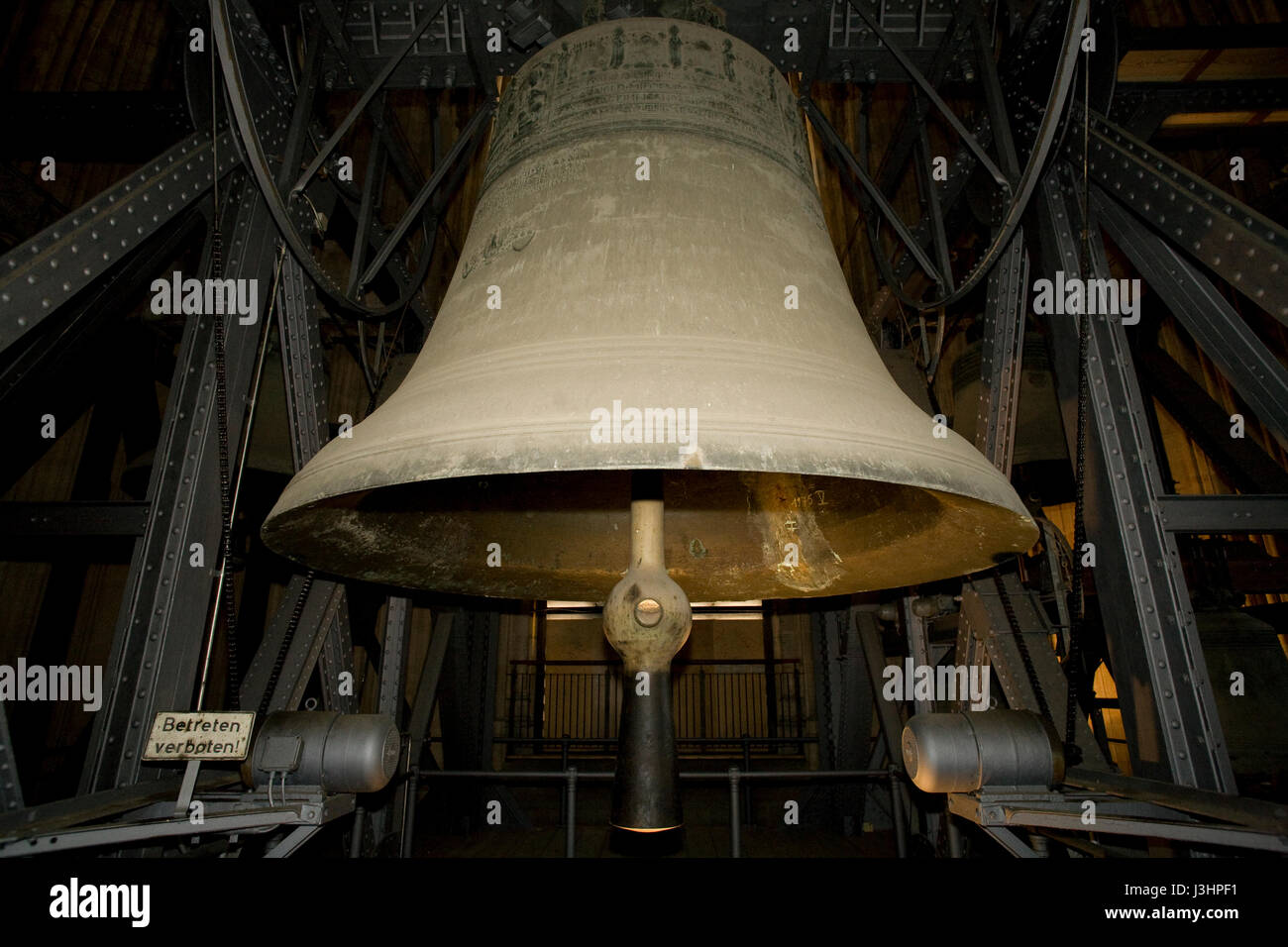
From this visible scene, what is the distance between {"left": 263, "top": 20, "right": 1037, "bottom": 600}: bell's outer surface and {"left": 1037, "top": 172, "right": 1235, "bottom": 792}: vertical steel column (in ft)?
1.19

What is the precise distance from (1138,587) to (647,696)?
52.5 inches

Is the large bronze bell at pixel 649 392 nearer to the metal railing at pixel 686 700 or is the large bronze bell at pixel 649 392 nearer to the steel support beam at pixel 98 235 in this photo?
the steel support beam at pixel 98 235

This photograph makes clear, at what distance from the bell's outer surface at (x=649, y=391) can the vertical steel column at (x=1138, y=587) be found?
1.19ft

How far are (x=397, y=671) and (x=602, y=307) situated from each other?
2.70 metres

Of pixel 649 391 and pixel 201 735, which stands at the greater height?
pixel 649 391

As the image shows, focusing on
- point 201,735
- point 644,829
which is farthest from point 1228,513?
point 201,735

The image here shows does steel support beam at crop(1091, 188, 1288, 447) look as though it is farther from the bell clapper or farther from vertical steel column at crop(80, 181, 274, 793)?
vertical steel column at crop(80, 181, 274, 793)

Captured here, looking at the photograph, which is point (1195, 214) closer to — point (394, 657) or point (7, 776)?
point (7, 776)

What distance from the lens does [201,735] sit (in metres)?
1.65

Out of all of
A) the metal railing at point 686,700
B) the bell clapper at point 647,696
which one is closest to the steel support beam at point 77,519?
the bell clapper at point 647,696

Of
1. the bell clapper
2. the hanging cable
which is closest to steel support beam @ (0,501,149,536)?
the bell clapper

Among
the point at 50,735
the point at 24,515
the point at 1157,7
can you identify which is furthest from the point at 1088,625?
the point at 50,735

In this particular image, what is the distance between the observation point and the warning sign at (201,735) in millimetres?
1622

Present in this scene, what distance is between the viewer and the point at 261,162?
2086mm
